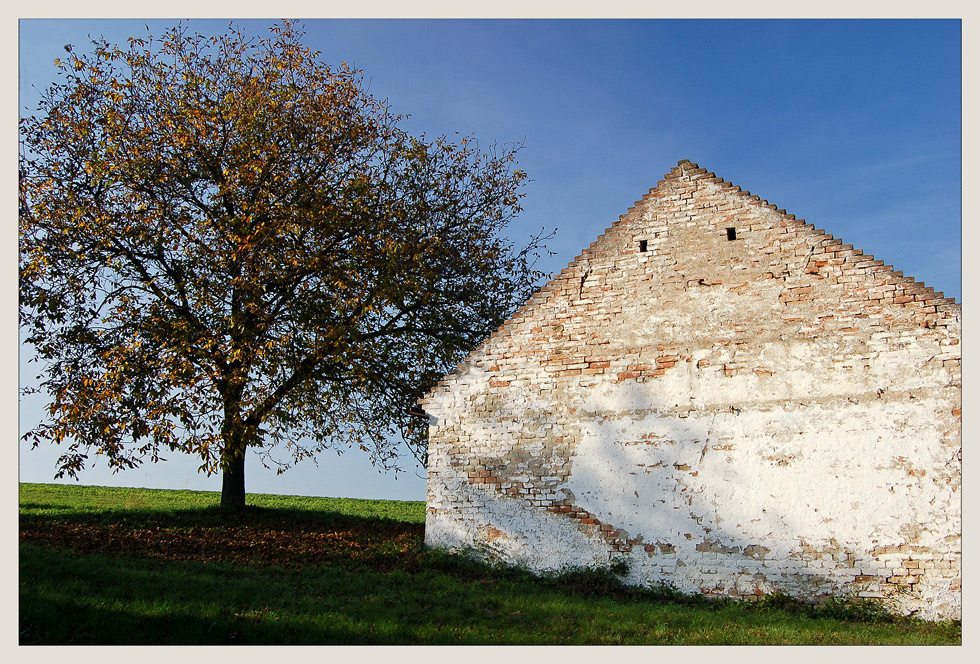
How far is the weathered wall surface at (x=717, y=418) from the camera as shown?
11.0 m

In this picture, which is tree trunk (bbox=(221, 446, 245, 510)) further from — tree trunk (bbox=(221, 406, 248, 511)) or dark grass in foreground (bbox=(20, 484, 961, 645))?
dark grass in foreground (bbox=(20, 484, 961, 645))

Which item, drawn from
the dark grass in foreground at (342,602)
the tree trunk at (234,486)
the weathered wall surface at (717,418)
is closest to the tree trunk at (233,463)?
the tree trunk at (234,486)

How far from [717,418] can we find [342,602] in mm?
6478

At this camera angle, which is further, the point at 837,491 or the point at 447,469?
the point at 447,469

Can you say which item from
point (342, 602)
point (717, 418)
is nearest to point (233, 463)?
point (342, 602)

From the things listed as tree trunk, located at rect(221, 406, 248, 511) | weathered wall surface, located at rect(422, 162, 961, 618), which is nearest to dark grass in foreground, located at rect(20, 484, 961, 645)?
weathered wall surface, located at rect(422, 162, 961, 618)

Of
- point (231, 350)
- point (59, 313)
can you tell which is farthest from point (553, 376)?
point (59, 313)

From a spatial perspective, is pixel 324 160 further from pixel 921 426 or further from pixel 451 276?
pixel 921 426

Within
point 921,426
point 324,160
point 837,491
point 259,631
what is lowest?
point 259,631

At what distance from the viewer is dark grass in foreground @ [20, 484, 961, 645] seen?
882 centimetres

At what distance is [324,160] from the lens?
17.2 meters

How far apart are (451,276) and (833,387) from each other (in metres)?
9.49

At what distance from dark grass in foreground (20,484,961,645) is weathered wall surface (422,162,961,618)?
23.6 inches

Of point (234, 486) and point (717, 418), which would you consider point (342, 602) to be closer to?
point (717, 418)
